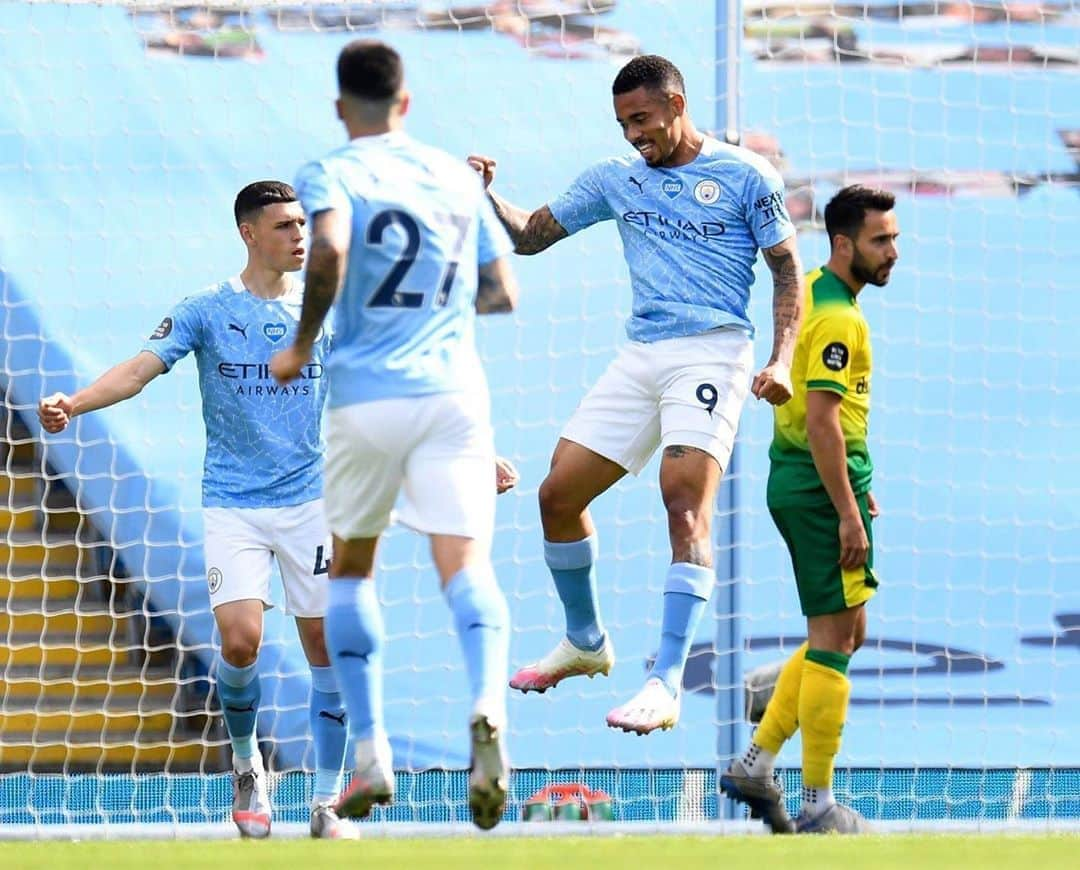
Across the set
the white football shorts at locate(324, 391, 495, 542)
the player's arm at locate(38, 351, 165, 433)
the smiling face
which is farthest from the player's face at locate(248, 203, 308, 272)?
the white football shorts at locate(324, 391, 495, 542)

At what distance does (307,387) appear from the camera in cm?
646

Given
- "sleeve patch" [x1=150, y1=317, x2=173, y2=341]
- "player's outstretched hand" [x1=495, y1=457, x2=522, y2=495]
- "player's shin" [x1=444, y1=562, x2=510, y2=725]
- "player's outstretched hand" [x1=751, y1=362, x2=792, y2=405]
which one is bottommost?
"player's shin" [x1=444, y1=562, x2=510, y2=725]

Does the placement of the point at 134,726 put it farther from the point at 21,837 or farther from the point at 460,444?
the point at 460,444

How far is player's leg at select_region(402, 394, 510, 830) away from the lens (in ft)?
15.0

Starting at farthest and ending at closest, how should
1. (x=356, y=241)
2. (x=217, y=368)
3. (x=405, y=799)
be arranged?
(x=405, y=799), (x=217, y=368), (x=356, y=241)

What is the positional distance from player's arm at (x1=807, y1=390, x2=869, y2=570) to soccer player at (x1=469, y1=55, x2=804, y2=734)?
199 millimetres

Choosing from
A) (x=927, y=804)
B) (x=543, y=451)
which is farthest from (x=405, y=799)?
(x=927, y=804)

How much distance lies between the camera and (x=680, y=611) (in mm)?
5949

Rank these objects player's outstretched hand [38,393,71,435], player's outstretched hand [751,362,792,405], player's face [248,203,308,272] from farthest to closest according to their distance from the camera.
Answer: player's face [248,203,308,272], player's outstretched hand [38,393,71,435], player's outstretched hand [751,362,792,405]

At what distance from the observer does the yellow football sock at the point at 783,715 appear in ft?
20.1

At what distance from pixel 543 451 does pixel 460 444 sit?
12.2 ft

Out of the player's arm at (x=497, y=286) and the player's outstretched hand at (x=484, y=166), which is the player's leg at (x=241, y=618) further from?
the player's arm at (x=497, y=286)

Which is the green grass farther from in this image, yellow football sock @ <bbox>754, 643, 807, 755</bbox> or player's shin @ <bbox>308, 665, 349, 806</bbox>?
player's shin @ <bbox>308, 665, 349, 806</bbox>

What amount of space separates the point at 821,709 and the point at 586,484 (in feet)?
3.33
